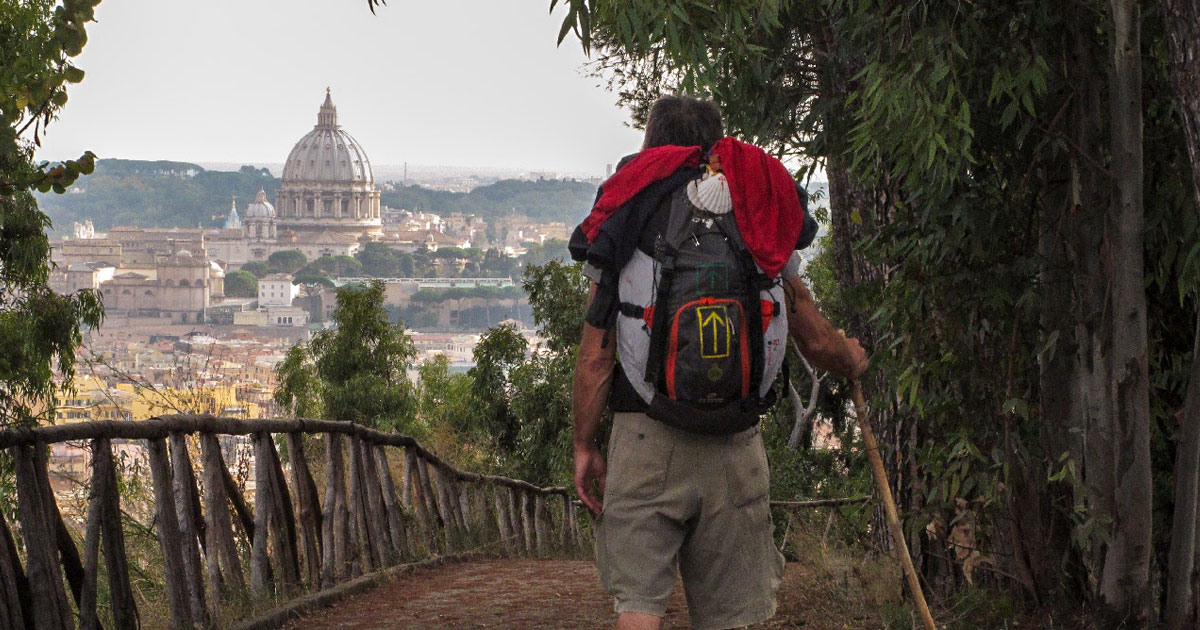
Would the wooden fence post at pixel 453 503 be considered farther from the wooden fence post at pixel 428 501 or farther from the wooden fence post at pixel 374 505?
the wooden fence post at pixel 374 505

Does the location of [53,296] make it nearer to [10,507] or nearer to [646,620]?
[10,507]

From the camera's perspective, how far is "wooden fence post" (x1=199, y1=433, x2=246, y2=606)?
4375mm

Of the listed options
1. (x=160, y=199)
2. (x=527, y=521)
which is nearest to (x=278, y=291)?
(x=160, y=199)

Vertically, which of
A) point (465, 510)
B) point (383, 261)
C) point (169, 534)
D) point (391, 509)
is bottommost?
point (465, 510)

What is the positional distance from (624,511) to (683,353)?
321mm

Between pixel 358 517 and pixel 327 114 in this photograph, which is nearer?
pixel 358 517

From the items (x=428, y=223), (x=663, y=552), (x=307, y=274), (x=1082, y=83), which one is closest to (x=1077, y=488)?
(x=1082, y=83)

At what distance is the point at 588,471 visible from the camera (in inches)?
109

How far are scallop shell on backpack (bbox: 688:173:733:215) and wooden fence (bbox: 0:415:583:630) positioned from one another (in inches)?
69.3

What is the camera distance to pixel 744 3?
395cm

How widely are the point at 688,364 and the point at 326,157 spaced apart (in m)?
174

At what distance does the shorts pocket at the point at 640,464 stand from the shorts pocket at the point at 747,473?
0.42 feet

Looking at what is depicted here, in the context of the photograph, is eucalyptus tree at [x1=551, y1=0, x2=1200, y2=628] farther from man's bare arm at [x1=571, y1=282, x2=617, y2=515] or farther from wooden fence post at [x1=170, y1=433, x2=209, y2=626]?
wooden fence post at [x1=170, y1=433, x2=209, y2=626]

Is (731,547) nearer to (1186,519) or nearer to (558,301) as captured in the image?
(1186,519)
